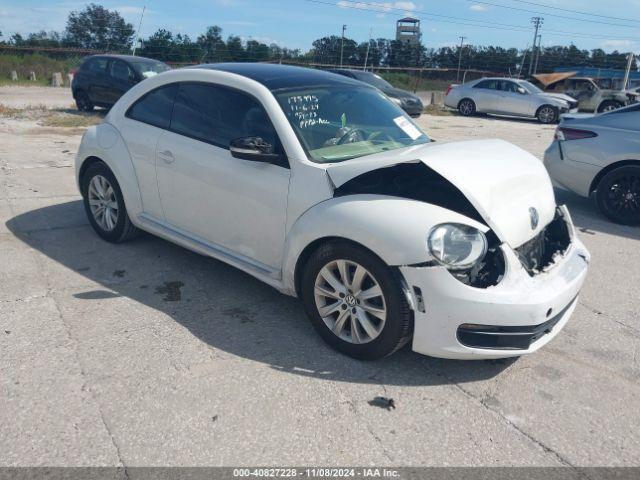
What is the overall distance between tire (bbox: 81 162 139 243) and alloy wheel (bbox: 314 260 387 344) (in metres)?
2.37

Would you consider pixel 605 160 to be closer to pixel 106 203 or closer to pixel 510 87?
pixel 106 203

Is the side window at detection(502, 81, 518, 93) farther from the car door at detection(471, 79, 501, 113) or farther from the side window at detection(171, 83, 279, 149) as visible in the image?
the side window at detection(171, 83, 279, 149)

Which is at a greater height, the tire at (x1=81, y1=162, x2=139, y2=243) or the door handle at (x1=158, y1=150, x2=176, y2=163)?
the door handle at (x1=158, y1=150, x2=176, y2=163)

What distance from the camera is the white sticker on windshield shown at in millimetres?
4463

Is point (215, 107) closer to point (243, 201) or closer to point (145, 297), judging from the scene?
point (243, 201)

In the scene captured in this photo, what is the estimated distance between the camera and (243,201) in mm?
3875

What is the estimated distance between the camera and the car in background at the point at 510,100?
68.2 ft

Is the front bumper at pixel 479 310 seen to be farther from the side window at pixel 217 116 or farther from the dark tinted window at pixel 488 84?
the dark tinted window at pixel 488 84

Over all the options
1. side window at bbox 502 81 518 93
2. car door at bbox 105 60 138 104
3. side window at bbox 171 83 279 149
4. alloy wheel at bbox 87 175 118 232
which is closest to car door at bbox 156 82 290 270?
side window at bbox 171 83 279 149

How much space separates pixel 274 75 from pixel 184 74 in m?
0.79

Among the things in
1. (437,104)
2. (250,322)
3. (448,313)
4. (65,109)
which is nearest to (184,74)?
(250,322)

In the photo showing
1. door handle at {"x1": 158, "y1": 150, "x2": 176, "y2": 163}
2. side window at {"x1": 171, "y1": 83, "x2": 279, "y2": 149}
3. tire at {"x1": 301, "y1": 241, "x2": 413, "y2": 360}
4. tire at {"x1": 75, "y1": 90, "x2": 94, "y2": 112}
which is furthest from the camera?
tire at {"x1": 75, "y1": 90, "x2": 94, "y2": 112}

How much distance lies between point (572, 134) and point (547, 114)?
49.2 feet

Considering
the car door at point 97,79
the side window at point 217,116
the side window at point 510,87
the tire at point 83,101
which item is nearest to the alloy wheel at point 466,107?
the side window at point 510,87
